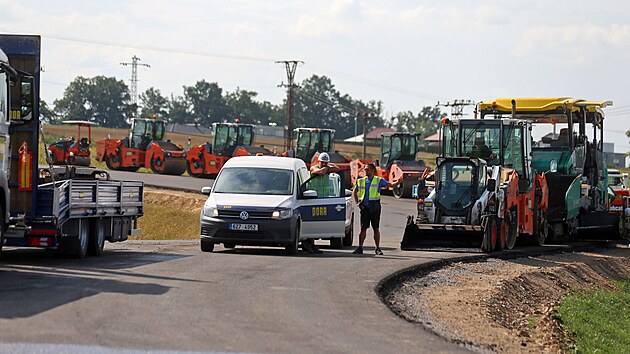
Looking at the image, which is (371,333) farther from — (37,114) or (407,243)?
(407,243)

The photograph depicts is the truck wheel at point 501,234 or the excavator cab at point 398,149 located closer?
the truck wheel at point 501,234

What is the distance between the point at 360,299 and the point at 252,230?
22.8ft

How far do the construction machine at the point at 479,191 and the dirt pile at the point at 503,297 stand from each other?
3.03 ft

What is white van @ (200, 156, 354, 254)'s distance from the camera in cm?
1995

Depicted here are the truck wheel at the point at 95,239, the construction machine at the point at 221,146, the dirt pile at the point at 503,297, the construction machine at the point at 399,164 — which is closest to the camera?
the dirt pile at the point at 503,297

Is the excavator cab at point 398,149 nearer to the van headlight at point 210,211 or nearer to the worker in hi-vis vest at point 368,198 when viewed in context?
the worker in hi-vis vest at point 368,198

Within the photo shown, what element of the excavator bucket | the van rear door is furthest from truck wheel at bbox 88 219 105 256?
the excavator bucket

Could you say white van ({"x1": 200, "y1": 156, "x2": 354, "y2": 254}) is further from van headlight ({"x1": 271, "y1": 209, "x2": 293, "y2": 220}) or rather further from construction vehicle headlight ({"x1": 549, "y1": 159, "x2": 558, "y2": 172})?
construction vehicle headlight ({"x1": 549, "y1": 159, "x2": 558, "y2": 172})

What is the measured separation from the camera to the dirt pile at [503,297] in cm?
1212

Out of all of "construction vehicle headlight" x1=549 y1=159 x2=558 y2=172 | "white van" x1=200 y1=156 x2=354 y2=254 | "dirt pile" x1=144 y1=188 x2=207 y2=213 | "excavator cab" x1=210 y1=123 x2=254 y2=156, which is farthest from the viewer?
"excavator cab" x1=210 y1=123 x2=254 y2=156

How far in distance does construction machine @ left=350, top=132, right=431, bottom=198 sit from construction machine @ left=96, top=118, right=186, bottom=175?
1117 centimetres

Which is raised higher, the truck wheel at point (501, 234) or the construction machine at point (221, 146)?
the construction machine at point (221, 146)

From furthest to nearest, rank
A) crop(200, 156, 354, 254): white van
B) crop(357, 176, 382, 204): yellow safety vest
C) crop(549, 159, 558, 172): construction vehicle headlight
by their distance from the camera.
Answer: crop(549, 159, 558, 172): construction vehicle headlight → crop(357, 176, 382, 204): yellow safety vest → crop(200, 156, 354, 254): white van

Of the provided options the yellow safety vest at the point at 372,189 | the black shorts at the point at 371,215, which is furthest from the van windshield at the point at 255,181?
the black shorts at the point at 371,215
